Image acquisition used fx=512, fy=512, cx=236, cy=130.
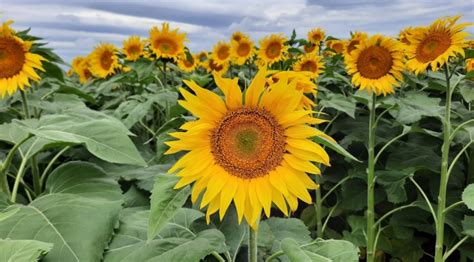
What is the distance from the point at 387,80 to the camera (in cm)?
282

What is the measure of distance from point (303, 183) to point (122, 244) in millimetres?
540

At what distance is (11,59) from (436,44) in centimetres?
218

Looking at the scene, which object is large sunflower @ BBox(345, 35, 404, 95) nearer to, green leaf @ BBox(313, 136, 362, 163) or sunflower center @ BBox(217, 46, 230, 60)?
green leaf @ BBox(313, 136, 362, 163)

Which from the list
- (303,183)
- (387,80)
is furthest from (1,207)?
(387,80)

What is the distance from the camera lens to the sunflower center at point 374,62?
2.86m

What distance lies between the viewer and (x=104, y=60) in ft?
16.9

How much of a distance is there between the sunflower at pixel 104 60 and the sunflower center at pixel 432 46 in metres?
3.15

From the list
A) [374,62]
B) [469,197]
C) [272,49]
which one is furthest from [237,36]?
[469,197]

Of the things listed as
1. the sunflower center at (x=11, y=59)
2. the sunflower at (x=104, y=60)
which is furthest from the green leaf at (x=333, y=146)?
the sunflower at (x=104, y=60)

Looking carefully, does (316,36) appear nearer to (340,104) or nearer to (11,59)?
(340,104)

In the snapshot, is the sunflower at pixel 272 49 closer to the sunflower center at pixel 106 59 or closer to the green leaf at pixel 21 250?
the sunflower center at pixel 106 59

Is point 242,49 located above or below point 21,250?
above

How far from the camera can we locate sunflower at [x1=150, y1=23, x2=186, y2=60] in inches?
150

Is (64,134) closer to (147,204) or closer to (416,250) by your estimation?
(147,204)
